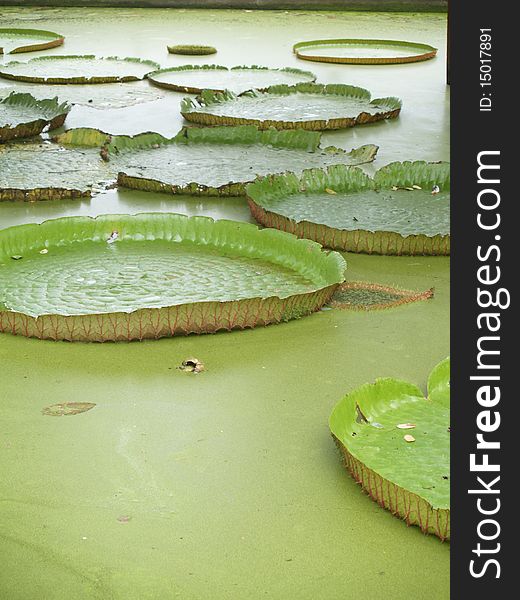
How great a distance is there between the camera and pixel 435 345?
2344mm

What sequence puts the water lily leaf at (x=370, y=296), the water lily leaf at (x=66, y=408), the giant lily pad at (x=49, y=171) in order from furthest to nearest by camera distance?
1. the giant lily pad at (x=49, y=171)
2. the water lily leaf at (x=370, y=296)
3. the water lily leaf at (x=66, y=408)

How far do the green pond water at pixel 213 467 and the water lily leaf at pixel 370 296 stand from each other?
0.05m

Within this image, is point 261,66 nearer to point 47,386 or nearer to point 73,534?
point 47,386

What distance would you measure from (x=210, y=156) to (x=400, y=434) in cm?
241

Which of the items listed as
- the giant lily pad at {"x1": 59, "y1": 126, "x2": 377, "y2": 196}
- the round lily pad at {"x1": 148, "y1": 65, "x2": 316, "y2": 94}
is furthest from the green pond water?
the round lily pad at {"x1": 148, "y1": 65, "x2": 316, "y2": 94}

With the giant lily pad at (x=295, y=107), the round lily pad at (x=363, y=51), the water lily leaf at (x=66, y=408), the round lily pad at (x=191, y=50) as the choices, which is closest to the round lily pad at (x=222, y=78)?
the giant lily pad at (x=295, y=107)

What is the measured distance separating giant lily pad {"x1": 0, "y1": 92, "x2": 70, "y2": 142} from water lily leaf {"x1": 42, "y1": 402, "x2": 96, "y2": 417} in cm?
259

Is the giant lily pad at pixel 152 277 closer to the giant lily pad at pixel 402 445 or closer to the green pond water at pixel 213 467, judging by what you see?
the green pond water at pixel 213 467

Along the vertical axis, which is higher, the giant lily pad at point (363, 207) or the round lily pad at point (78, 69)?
the round lily pad at point (78, 69)

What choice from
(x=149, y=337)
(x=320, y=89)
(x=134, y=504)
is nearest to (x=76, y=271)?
(x=149, y=337)

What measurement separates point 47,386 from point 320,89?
3786 mm

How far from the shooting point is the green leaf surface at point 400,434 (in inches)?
65.9

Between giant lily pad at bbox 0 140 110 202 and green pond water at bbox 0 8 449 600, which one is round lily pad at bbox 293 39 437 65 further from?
green pond water at bbox 0 8 449 600

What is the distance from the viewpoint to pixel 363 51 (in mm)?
7598
